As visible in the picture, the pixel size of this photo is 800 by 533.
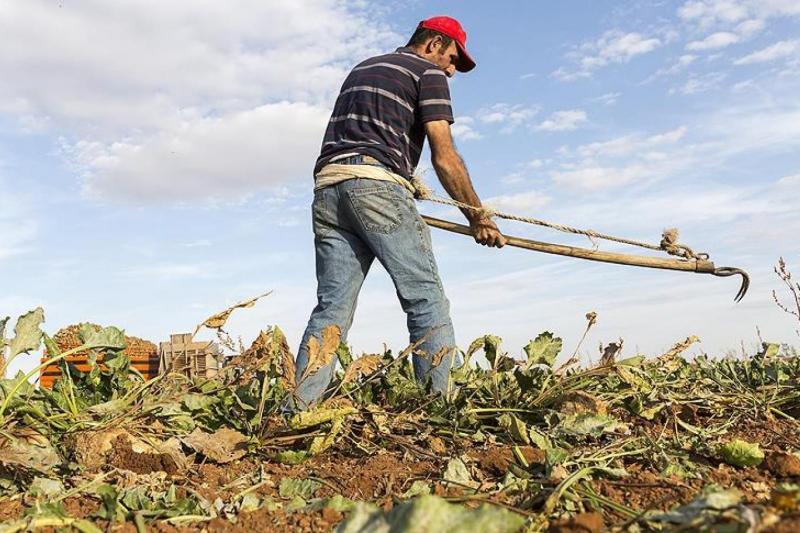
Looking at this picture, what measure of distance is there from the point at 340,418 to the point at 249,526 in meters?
0.92

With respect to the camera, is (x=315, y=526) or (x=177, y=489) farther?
(x=177, y=489)

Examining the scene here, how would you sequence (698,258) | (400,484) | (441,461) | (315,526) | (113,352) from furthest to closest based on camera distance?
(698,258)
(113,352)
(441,461)
(400,484)
(315,526)

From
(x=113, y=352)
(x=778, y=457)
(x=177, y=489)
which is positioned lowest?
(x=778, y=457)

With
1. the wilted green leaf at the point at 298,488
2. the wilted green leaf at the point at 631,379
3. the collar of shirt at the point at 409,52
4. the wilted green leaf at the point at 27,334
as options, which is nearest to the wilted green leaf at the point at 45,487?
the wilted green leaf at the point at 27,334

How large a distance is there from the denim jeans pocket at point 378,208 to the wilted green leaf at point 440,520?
2.60m

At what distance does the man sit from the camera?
12.9ft

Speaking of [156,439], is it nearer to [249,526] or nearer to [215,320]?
[215,320]

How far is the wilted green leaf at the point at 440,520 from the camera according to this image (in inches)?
53.6

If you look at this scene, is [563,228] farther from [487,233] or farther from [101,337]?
[101,337]

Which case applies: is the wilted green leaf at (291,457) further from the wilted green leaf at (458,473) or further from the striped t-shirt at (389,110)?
the striped t-shirt at (389,110)

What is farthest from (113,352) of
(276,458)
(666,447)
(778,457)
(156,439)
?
(778,457)

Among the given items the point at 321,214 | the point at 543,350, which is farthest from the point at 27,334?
the point at 543,350

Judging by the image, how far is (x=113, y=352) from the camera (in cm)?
350

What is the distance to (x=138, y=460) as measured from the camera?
276cm
